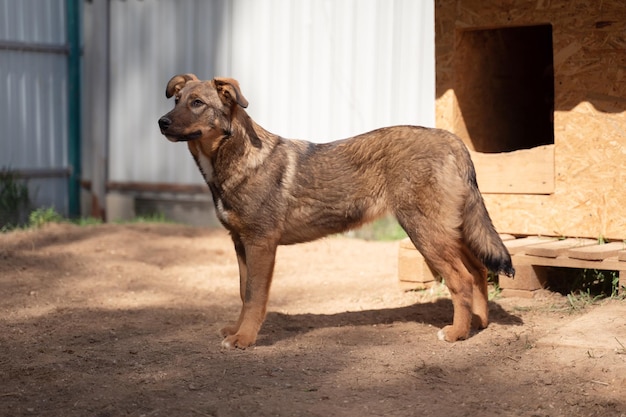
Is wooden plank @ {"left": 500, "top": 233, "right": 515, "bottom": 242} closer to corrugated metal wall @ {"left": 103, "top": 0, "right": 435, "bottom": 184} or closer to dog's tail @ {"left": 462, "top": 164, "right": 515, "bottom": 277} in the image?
dog's tail @ {"left": 462, "top": 164, "right": 515, "bottom": 277}

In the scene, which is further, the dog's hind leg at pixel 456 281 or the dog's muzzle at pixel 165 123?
the dog's hind leg at pixel 456 281

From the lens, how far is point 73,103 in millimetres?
13234

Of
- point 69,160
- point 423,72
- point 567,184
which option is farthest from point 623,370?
point 69,160

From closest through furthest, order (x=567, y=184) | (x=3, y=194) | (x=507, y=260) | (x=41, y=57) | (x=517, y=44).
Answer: (x=507, y=260), (x=567, y=184), (x=517, y=44), (x=3, y=194), (x=41, y=57)

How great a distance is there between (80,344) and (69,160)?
7859mm

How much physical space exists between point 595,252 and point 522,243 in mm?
677

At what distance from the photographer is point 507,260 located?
19.2 ft

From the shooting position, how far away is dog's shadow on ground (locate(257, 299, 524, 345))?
635cm

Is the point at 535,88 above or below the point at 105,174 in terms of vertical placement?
above

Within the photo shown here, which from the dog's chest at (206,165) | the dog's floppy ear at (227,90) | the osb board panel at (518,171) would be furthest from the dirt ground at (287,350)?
the dog's floppy ear at (227,90)

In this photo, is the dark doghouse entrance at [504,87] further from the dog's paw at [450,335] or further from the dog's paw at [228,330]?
the dog's paw at [228,330]

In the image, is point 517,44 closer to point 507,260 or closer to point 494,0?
point 494,0

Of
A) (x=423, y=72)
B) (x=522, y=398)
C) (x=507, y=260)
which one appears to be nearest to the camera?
(x=522, y=398)

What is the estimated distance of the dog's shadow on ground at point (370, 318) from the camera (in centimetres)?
635
